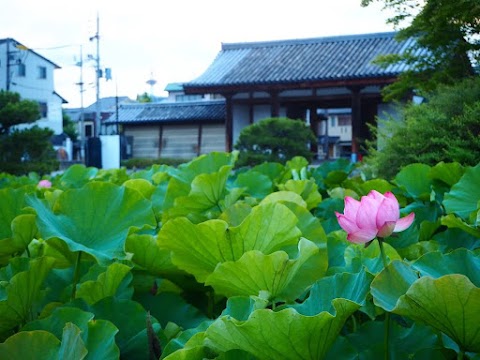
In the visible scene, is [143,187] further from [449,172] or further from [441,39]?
[441,39]

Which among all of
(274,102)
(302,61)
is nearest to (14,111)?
(274,102)

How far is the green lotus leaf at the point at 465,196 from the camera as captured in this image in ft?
2.81

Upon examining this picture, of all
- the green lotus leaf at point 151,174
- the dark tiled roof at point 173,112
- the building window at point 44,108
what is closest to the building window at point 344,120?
the building window at point 44,108

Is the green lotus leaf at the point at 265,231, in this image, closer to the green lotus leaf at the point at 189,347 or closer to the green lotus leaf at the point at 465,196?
the green lotus leaf at the point at 189,347

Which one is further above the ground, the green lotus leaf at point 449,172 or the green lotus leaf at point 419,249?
the green lotus leaf at point 449,172

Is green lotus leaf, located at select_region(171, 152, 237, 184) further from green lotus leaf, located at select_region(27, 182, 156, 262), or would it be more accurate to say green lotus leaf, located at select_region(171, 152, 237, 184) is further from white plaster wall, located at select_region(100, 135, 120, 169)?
white plaster wall, located at select_region(100, 135, 120, 169)

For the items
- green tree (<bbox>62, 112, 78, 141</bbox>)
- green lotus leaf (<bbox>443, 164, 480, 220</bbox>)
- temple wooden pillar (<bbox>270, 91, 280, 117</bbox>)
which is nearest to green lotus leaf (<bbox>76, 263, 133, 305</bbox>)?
green lotus leaf (<bbox>443, 164, 480, 220</bbox>)

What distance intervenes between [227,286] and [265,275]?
0.05 metres

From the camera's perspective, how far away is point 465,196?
881mm

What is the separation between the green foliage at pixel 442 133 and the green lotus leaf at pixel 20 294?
1531 mm

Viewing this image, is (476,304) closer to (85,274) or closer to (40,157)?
(85,274)

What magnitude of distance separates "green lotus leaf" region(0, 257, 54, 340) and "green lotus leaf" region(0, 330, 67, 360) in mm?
87

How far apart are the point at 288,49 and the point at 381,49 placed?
202 cm

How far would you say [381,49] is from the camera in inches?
456
